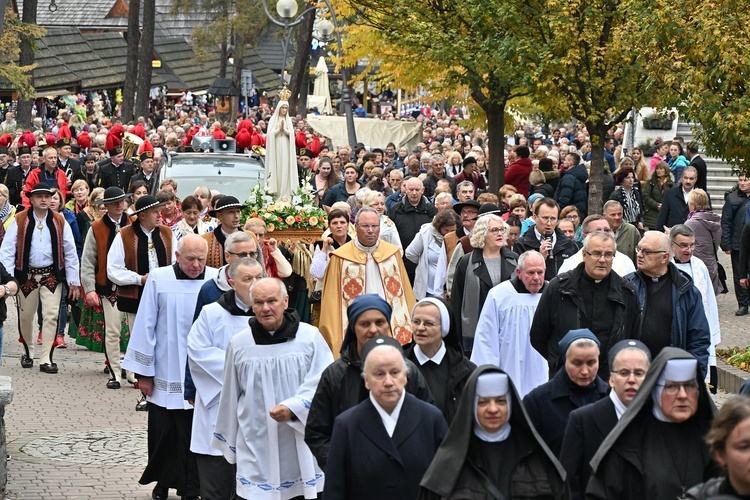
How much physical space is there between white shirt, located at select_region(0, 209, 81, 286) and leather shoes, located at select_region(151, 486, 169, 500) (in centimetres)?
518

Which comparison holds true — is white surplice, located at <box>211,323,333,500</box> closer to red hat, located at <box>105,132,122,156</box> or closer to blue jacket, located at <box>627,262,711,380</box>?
blue jacket, located at <box>627,262,711,380</box>

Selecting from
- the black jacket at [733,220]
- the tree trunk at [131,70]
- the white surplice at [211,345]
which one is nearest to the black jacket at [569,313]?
the white surplice at [211,345]

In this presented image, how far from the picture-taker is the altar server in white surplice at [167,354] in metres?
10.1

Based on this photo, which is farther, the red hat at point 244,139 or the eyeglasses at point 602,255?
the red hat at point 244,139

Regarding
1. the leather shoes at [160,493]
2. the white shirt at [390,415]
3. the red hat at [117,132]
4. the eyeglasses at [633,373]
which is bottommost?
the leather shoes at [160,493]

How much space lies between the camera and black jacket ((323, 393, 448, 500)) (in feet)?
21.6

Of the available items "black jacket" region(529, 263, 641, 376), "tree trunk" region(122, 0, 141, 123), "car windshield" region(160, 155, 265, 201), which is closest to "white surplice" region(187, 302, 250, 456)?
"black jacket" region(529, 263, 641, 376)

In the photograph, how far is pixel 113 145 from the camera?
23078 millimetres

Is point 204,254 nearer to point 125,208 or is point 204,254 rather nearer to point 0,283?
point 0,283

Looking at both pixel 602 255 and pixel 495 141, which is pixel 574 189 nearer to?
pixel 495 141

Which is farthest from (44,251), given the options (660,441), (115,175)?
(660,441)

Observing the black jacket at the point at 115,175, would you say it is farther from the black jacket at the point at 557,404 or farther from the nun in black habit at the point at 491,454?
the nun in black habit at the point at 491,454

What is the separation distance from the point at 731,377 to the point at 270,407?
7224 mm

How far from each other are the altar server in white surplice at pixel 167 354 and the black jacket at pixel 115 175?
12.1 m
